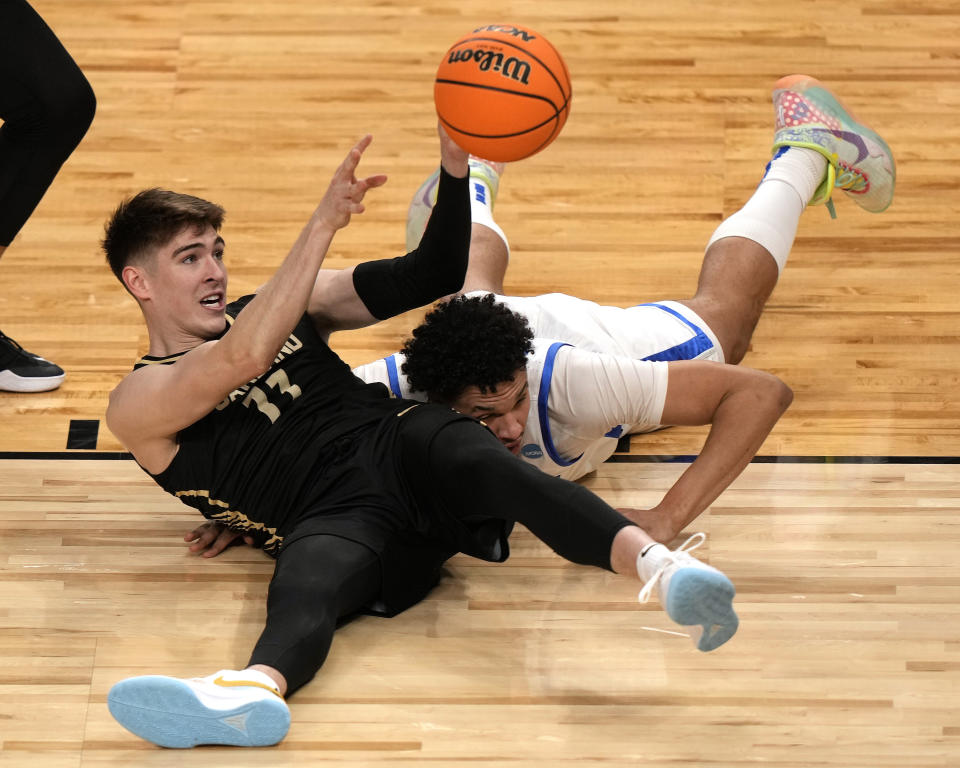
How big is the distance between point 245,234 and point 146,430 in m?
1.22

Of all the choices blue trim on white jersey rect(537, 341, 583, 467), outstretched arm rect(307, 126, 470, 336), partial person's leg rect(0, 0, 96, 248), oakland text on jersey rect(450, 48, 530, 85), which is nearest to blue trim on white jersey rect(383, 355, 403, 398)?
outstretched arm rect(307, 126, 470, 336)

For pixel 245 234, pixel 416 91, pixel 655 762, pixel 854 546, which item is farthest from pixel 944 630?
pixel 416 91

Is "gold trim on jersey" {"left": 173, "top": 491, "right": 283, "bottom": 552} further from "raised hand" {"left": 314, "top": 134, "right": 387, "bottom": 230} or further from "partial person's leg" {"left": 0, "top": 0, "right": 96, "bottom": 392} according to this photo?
"partial person's leg" {"left": 0, "top": 0, "right": 96, "bottom": 392}

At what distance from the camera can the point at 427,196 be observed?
3.23 metres

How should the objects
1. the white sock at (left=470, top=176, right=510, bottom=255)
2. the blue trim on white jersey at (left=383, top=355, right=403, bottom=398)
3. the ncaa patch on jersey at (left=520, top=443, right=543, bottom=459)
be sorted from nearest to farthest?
the ncaa patch on jersey at (left=520, top=443, right=543, bottom=459)
the blue trim on white jersey at (left=383, top=355, right=403, bottom=398)
the white sock at (left=470, top=176, right=510, bottom=255)

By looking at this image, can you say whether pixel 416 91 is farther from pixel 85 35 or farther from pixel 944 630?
pixel 944 630

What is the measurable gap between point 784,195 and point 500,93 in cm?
95

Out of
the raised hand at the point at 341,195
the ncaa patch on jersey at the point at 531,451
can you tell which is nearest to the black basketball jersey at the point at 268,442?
the ncaa patch on jersey at the point at 531,451

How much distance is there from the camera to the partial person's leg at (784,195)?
2.98 m

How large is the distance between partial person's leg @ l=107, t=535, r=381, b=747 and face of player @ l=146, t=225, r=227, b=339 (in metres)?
0.48

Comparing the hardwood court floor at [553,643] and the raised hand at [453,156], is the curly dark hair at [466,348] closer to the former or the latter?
the raised hand at [453,156]

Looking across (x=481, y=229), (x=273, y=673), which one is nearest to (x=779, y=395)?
(x=481, y=229)

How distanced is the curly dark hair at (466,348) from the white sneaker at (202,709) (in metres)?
0.67

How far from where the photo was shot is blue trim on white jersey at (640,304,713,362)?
2.81m
